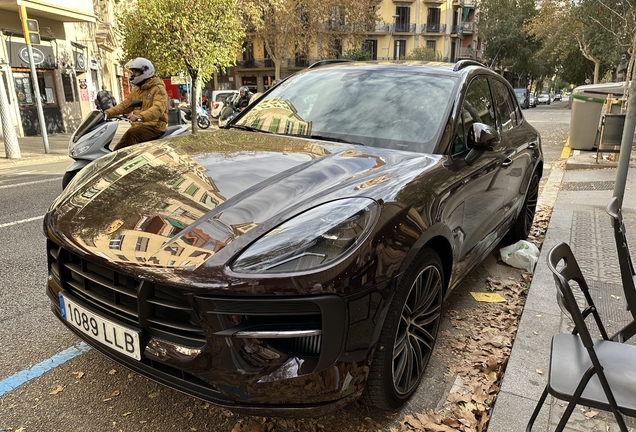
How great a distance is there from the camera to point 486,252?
3.42 meters

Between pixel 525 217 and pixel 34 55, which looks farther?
pixel 34 55

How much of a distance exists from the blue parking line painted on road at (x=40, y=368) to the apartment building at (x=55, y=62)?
12.6 meters

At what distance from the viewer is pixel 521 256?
4207 mm

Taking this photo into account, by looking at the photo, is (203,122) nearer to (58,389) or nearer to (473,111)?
(473,111)

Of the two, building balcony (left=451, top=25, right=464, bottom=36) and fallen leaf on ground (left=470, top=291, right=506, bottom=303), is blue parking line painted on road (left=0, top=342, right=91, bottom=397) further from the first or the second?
building balcony (left=451, top=25, right=464, bottom=36)

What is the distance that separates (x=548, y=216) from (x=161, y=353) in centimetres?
554

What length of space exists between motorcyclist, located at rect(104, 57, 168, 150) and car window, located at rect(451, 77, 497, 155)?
3.86 meters

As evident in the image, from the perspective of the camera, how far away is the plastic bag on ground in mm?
4195

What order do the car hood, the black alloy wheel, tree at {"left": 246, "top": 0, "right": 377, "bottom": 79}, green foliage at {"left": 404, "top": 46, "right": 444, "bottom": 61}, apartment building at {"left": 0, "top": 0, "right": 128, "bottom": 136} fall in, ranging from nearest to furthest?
the car hood
apartment building at {"left": 0, "top": 0, "right": 128, "bottom": 136}
the black alloy wheel
tree at {"left": 246, "top": 0, "right": 377, "bottom": 79}
green foliage at {"left": 404, "top": 46, "right": 444, "bottom": 61}

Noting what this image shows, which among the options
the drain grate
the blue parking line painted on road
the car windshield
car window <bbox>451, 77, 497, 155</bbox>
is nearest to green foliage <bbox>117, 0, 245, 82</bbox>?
the drain grate

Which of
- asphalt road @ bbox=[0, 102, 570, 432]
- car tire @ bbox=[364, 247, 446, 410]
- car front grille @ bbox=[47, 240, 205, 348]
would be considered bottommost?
asphalt road @ bbox=[0, 102, 570, 432]

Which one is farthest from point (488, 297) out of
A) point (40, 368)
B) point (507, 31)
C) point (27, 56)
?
point (507, 31)

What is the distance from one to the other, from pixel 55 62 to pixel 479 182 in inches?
715

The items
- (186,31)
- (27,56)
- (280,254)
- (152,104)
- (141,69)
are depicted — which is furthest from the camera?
(27,56)
